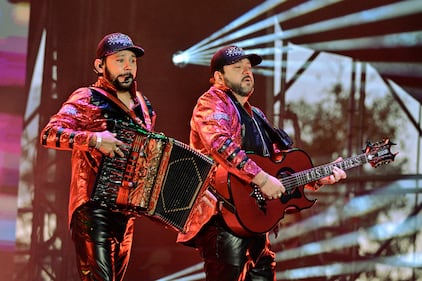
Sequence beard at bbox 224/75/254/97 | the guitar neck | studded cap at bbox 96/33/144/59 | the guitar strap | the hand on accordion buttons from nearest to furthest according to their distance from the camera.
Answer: the hand on accordion buttons
studded cap at bbox 96/33/144/59
the guitar neck
beard at bbox 224/75/254/97
the guitar strap

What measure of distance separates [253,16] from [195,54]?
0.70 m

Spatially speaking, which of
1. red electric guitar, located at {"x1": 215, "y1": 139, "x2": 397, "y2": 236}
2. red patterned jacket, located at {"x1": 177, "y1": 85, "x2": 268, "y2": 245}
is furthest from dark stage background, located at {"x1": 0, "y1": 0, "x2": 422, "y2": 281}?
red electric guitar, located at {"x1": 215, "y1": 139, "x2": 397, "y2": 236}

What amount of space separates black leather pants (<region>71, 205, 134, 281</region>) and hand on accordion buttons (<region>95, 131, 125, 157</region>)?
1.27ft

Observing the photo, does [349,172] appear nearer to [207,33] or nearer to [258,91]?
[258,91]

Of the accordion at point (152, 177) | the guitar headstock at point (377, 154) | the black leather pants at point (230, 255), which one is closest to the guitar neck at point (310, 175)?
the guitar headstock at point (377, 154)

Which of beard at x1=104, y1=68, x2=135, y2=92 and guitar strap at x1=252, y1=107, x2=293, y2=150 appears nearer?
beard at x1=104, y1=68, x2=135, y2=92

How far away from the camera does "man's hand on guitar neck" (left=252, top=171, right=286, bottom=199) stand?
356 centimetres

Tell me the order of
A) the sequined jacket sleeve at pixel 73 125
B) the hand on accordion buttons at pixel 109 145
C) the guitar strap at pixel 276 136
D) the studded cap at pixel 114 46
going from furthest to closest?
the guitar strap at pixel 276 136, the studded cap at pixel 114 46, the sequined jacket sleeve at pixel 73 125, the hand on accordion buttons at pixel 109 145

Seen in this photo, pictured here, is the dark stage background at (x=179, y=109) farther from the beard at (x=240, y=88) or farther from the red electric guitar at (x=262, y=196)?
the beard at (x=240, y=88)

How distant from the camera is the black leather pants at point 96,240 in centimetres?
334

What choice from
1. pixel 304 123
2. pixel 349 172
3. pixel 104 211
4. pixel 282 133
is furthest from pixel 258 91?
pixel 104 211

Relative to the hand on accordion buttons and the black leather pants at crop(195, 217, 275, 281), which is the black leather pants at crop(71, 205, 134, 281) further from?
the black leather pants at crop(195, 217, 275, 281)

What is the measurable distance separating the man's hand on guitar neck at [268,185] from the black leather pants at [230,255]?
1.06ft

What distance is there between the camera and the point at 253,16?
5789 millimetres
